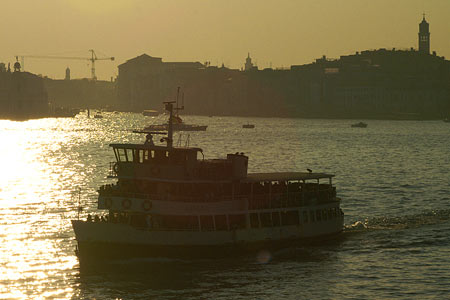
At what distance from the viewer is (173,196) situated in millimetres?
47906

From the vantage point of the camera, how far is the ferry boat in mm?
47062

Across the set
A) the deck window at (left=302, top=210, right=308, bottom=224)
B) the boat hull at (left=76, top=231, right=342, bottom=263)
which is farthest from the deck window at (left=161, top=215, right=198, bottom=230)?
the deck window at (left=302, top=210, right=308, bottom=224)

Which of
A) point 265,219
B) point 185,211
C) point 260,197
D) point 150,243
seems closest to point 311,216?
point 265,219

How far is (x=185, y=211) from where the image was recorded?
47.7 meters

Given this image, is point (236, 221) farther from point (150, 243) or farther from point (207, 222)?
point (150, 243)

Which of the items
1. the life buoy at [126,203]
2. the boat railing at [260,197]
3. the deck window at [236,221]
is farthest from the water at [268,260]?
the life buoy at [126,203]

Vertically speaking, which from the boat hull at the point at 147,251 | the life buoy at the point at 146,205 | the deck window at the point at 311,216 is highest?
the life buoy at the point at 146,205

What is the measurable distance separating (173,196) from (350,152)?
103815 mm

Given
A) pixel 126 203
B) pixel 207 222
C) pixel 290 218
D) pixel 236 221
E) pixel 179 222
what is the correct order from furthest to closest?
pixel 290 218 → pixel 236 221 → pixel 207 222 → pixel 179 222 → pixel 126 203

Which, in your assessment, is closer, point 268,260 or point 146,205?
point 146,205

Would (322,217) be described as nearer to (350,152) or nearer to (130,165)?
(130,165)

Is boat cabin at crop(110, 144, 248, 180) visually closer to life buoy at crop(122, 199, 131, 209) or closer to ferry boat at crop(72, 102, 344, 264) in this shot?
ferry boat at crop(72, 102, 344, 264)

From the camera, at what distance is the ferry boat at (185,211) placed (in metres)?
47.1

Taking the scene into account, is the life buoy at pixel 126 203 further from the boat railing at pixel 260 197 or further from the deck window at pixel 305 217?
the deck window at pixel 305 217
